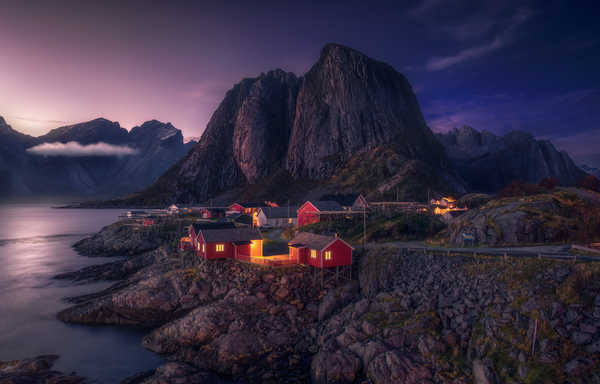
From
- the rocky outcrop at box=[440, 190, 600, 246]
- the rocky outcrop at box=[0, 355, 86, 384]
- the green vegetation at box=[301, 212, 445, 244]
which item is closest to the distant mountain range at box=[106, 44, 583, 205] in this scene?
the green vegetation at box=[301, 212, 445, 244]

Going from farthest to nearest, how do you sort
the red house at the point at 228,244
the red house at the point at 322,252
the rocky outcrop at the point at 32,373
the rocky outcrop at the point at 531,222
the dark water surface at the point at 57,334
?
the red house at the point at 228,244, the red house at the point at 322,252, the rocky outcrop at the point at 531,222, the dark water surface at the point at 57,334, the rocky outcrop at the point at 32,373

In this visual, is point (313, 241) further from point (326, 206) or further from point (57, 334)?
point (326, 206)

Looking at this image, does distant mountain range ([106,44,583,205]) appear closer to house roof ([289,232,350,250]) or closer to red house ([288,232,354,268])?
house roof ([289,232,350,250])

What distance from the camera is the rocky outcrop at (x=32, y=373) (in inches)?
1086

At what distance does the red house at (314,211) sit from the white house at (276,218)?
7123 millimetres

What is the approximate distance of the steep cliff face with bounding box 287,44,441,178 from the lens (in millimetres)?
168000

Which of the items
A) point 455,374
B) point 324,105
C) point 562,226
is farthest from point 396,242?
point 324,105

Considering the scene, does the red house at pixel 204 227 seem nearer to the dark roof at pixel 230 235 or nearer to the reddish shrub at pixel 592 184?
the dark roof at pixel 230 235

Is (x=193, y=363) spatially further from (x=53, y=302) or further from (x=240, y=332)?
(x=53, y=302)

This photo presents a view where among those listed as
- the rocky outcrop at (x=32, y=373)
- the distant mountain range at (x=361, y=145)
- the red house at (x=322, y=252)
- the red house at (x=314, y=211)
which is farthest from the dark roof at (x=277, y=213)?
the distant mountain range at (x=361, y=145)

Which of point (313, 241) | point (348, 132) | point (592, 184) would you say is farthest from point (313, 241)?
point (348, 132)

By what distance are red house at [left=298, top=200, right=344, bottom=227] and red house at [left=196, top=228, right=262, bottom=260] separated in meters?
22.8

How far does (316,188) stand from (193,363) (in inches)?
5437

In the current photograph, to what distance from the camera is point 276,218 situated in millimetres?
81188
